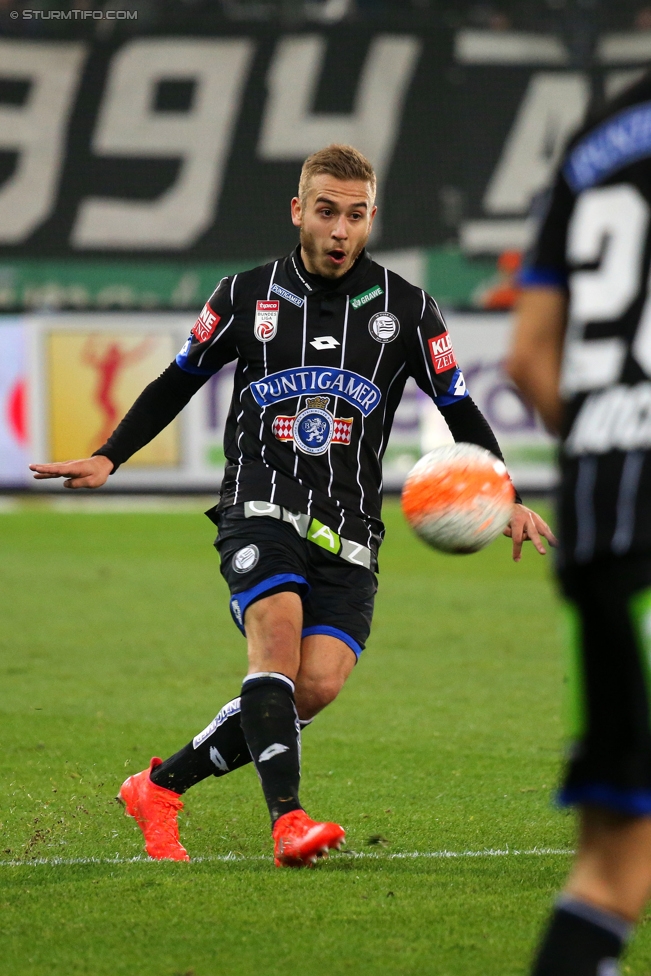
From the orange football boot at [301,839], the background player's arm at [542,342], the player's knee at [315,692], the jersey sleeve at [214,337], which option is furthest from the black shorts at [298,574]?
the background player's arm at [542,342]

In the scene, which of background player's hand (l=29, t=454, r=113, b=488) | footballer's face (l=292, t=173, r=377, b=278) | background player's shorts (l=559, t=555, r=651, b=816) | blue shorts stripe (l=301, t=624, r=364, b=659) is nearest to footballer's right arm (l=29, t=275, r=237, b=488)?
background player's hand (l=29, t=454, r=113, b=488)

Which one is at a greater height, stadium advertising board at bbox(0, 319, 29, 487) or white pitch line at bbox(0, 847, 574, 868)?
stadium advertising board at bbox(0, 319, 29, 487)

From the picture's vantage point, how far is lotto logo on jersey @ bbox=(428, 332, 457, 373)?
4.48 meters

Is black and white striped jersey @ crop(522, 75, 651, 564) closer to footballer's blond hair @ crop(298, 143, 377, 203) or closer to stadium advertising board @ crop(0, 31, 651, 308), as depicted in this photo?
footballer's blond hair @ crop(298, 143, 377, 203)

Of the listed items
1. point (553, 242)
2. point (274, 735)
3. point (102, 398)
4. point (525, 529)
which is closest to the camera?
point (553, 242)

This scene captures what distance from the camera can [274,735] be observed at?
394 centimetres

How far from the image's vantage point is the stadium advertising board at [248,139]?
2239cm

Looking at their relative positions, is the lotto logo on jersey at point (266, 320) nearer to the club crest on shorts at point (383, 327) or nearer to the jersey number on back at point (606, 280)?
the club crest on shorts at point (383, 327)

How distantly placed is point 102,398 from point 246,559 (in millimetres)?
11009

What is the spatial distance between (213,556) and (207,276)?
33.3 feet

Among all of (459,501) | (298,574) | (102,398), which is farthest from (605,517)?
(102,398)

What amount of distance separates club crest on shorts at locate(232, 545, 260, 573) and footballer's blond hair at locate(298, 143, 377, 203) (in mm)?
1103

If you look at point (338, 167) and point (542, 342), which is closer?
point (542, 342)

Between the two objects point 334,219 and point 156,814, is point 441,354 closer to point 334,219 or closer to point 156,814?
point 334,219
